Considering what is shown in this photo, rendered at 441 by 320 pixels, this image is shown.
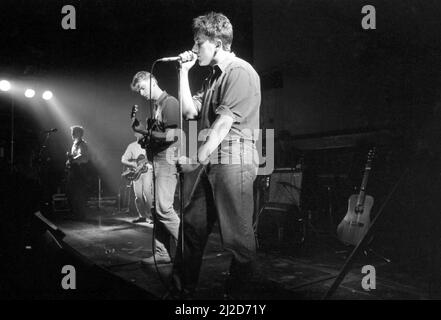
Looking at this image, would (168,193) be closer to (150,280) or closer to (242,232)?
(150,280)

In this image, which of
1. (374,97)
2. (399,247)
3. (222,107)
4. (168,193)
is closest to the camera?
(222,107)

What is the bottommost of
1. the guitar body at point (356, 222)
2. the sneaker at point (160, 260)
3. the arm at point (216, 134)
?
the sneaker at point (160, 260)

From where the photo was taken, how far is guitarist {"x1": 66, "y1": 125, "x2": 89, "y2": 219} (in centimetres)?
790

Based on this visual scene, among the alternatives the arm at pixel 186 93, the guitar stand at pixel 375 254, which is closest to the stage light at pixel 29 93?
the arm at pixel 186 93

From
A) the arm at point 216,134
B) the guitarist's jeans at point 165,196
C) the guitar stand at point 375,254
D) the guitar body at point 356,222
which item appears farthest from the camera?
the guitar body at point 356,222

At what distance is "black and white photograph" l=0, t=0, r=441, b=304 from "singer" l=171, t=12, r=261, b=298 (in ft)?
0.04

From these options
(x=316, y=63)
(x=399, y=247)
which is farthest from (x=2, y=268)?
(x=316, y=63)

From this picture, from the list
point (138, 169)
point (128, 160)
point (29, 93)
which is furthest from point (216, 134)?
point (29, 93)

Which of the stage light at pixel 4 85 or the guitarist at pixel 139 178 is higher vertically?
the stage light at pixel 4 85

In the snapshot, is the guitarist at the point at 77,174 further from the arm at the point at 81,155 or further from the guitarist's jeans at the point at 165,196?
the guitarist's jeans at the point at 165,196

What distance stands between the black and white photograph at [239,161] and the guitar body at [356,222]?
19mm

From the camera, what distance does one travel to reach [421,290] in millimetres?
2834

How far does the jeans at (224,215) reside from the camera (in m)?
2.22

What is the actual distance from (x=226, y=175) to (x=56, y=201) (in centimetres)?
802
